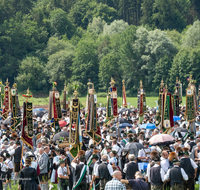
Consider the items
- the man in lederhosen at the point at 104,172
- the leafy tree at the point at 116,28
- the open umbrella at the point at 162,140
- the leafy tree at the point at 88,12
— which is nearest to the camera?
the man in lederhosen at the point at 104,172

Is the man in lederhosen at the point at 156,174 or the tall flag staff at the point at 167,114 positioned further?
the tall flag staff at the point at 167,114

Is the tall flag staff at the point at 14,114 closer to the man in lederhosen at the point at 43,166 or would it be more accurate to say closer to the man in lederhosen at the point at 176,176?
the man in lederhosen at the point at 43,166

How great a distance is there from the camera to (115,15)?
111562 mm

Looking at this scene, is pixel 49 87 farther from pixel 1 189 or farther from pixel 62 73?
pixel 1 189

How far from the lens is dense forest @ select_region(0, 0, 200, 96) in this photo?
7231cm

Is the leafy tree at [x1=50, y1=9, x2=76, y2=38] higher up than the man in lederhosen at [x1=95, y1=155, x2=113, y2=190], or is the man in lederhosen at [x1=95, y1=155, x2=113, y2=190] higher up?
the leafy tree at [x1=50, y1=9, x2=76, y2=38]

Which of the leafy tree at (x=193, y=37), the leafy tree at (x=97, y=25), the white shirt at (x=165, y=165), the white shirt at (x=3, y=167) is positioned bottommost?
the white shirt at (x=3, y=167)

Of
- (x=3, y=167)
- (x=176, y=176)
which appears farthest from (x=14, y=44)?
(x=176, y=176)

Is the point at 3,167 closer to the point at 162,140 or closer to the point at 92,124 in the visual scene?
the point at 92,124

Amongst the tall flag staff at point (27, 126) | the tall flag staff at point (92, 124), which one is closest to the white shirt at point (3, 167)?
the tall flag staff at point (27, 126)

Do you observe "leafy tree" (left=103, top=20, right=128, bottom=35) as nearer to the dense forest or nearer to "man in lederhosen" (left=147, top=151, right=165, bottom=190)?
the dense forest

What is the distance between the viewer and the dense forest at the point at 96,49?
72.3 meters

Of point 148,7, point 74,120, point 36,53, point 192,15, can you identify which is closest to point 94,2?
point 148,7

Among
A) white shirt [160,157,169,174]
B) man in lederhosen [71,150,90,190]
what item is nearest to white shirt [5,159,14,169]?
man in lederhosen [71,150,90,190]
